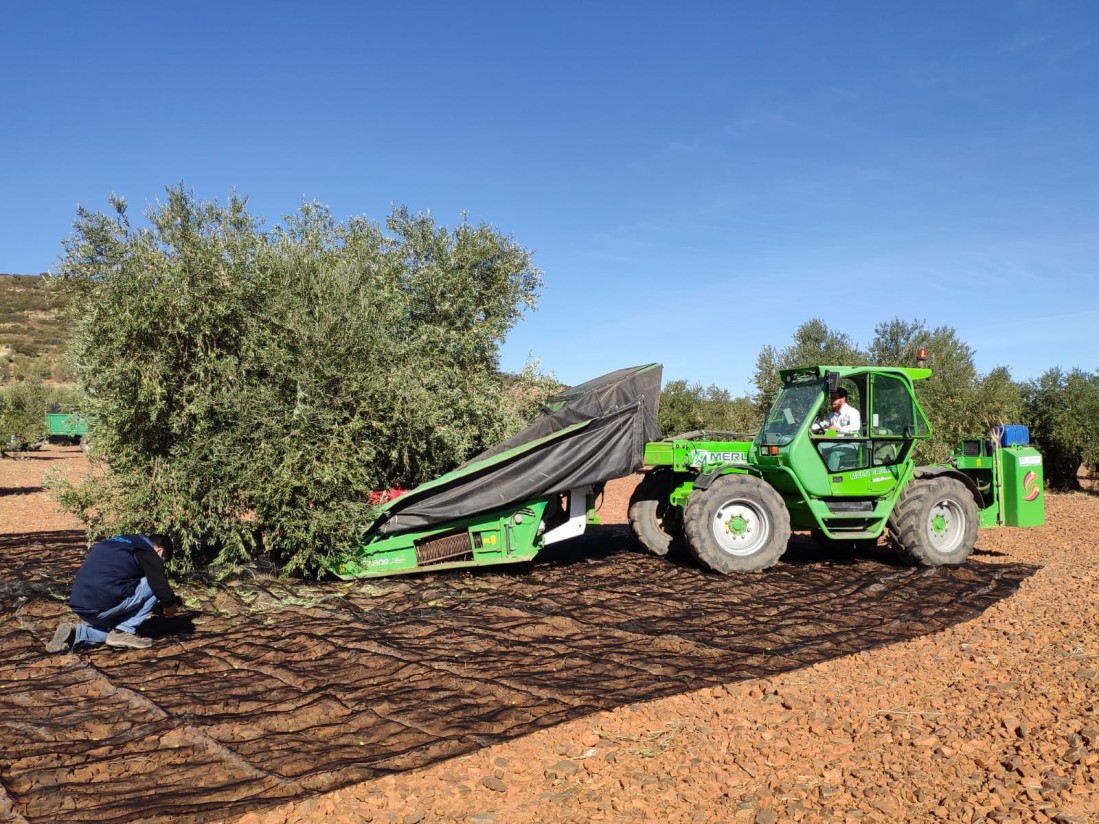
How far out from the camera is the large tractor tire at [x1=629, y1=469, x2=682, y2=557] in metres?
9.69

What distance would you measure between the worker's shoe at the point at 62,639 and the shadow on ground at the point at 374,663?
0.12m

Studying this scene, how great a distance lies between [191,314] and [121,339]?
66 cm

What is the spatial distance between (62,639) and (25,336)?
60860 mm

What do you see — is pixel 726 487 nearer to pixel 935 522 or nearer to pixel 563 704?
pixel 935 522

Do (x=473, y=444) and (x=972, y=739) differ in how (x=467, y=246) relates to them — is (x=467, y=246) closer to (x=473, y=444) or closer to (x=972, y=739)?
(x=473, y=444)

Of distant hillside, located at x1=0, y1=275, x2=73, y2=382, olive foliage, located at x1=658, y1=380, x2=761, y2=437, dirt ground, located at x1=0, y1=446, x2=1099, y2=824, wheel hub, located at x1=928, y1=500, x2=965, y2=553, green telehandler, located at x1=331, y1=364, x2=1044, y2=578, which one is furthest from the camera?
distant hillside, located at x1=0, y1=275, x2=73, y2=382

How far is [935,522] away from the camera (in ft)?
30.3

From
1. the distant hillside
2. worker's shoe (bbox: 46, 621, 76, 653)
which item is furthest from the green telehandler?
the distant hillside

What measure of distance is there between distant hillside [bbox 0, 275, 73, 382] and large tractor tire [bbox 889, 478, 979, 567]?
3348cm

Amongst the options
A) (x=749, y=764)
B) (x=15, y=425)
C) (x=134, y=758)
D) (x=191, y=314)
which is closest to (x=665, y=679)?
(x=749, y=764)

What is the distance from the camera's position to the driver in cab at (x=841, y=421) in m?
8.88

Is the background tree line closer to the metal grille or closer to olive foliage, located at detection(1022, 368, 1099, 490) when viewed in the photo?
the metal grille

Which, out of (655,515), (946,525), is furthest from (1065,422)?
(655,515)

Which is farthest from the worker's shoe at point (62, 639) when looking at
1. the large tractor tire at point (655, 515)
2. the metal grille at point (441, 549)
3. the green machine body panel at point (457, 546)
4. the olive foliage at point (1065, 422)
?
the olive foliage at point (1065, 422)
